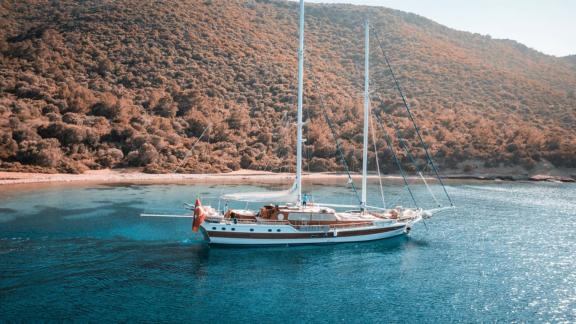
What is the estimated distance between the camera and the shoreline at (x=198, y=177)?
5184cm

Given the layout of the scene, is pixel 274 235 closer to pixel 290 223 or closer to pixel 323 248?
pixel 290 223

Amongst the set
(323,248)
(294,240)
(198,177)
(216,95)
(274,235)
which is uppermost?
(216,95)

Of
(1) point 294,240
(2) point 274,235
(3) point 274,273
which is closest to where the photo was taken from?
(3) point 274,273

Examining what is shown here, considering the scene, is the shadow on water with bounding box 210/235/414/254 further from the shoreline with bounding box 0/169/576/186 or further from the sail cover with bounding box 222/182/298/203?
the shoreline with bounding box 0/169/576/186

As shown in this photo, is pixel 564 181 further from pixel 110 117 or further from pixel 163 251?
pixel 110 117

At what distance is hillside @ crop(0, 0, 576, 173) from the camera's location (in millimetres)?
64312

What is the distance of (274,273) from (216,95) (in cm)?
6436

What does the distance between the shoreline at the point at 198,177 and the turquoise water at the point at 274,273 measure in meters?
16.1

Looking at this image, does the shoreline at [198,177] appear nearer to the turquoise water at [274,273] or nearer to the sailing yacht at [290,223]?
the turquoise water at [274,273]

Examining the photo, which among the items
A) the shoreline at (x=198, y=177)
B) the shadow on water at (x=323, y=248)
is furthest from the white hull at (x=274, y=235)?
the shoreline at (x=198, y=177)

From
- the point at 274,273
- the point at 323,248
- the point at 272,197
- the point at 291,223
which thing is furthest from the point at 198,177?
the point at 274,273

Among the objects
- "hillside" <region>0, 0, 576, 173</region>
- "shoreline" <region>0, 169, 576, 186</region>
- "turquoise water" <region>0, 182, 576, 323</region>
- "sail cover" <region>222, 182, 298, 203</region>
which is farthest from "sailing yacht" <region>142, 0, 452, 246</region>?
"hillside" <region>0, 0, 576, 173</region>

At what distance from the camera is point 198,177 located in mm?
60438

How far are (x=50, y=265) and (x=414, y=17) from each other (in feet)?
517
